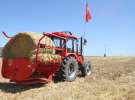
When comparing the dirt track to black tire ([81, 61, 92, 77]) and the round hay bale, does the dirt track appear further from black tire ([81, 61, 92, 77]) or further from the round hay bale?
black tire ([81, 61, 92, 77])

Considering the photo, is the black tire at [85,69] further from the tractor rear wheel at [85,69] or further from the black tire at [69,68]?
the black tire at [69,68]

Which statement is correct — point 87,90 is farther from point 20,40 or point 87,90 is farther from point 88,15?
point 88,15

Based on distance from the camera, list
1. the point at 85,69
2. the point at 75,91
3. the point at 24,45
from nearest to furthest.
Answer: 1. the point at 75,91
2. the point at 24,45
3. the point at 85,69

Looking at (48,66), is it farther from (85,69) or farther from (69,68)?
(85,69)

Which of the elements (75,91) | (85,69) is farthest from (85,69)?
(75,91)

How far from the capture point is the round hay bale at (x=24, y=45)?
500 inches

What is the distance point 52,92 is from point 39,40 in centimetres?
220

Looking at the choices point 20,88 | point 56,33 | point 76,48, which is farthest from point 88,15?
point 20,88

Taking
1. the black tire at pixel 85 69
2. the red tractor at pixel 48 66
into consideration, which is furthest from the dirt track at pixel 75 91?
the black tire at pixel 85 69

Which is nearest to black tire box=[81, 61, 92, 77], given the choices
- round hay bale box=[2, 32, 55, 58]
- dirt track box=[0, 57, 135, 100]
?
dirt track box=[0, 57, 135, 100]

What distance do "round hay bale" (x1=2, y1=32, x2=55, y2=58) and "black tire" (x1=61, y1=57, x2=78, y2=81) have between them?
0.95 meters

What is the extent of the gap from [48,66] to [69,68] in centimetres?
161

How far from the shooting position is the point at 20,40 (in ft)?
43.6

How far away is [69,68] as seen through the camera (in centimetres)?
1466
